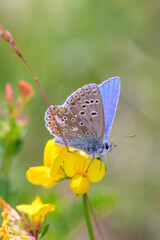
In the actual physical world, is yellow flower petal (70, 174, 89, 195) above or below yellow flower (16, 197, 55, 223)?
above

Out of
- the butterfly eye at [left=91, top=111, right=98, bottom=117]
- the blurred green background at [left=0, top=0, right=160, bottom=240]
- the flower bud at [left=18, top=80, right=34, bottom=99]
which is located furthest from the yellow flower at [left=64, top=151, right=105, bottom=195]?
the blurred green background at [left=0, top=0, right=160, bottom=240]

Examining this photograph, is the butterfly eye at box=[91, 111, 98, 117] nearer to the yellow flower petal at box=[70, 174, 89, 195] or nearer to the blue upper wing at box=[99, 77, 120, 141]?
the blue upper wing at box=[99, 77, 120, 141]

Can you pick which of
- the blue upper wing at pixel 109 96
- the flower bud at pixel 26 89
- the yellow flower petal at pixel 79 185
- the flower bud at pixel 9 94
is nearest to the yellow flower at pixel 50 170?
the yellow flower petal at pixel 79 185

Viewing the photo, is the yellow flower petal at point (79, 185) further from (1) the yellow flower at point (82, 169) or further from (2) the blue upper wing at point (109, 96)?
(2) the blue upper wing at point (109, 96)

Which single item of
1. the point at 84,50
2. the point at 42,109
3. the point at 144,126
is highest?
the point at 84,50

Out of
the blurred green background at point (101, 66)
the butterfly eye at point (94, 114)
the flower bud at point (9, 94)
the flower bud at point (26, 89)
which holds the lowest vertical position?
the blurred green background at point (101, 66)

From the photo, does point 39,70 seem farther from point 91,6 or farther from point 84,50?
point 91,6

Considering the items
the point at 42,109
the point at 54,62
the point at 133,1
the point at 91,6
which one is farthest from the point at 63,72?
the point at 133,1

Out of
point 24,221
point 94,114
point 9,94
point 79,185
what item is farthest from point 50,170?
point 9,94
